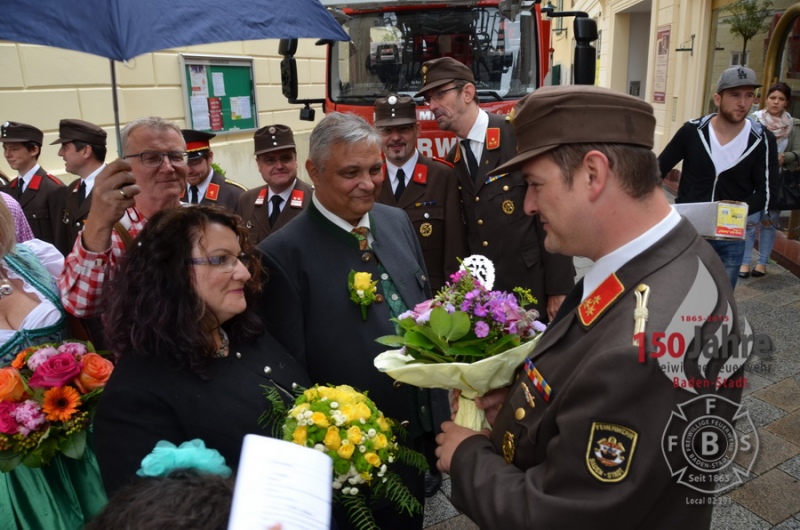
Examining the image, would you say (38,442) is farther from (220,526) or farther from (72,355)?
(220,526)

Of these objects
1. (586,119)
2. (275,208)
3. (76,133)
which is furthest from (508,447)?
(76,133)

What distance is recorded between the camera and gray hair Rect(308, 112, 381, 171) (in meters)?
2.36

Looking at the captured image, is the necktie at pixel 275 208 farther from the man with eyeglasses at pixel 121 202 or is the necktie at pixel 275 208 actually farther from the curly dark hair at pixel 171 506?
the curly dark hair at pixel 171 506

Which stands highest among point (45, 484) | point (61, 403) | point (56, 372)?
point (56, 372)

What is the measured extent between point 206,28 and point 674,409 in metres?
1.58

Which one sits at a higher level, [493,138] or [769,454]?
[493,138]

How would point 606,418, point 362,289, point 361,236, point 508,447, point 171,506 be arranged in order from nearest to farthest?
point 171,506 → point 606,418 → point 508,447 → point 362,289 → point 361,236

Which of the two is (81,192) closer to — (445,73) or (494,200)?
→ (445,73)

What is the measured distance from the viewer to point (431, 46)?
21.6ft

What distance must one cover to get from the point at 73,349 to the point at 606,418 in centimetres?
184

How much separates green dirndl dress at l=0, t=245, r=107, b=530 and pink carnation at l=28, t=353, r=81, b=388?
28 cm

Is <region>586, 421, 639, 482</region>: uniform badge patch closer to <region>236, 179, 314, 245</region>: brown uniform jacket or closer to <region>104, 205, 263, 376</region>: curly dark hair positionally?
<region>104, 205, 263, 376</region>: curly dark hair

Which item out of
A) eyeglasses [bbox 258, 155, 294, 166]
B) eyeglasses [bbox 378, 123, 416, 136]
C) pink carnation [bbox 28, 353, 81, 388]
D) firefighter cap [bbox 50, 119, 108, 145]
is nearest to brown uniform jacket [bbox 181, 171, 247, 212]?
eyeglasses [bbox 258, 155, 294, 166]

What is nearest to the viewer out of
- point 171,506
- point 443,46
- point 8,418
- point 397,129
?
point 171,506
